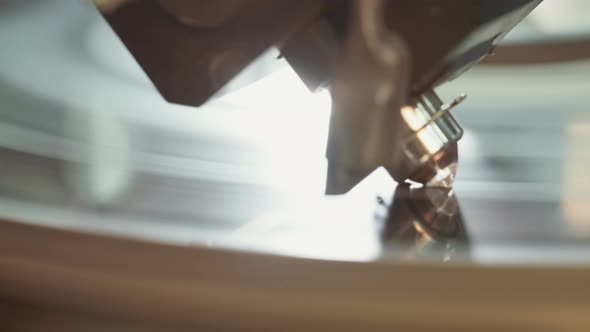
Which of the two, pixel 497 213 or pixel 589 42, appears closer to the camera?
pixel 497 213

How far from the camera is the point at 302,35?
331 millimetres

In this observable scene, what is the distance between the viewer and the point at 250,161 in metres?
0.46

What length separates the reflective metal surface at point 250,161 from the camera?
12.5 inches

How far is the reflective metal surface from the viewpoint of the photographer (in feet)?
1.04

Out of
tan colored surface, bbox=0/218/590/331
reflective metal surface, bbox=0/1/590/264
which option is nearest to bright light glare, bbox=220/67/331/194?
reflective metal surface, bbox=0/1/590/264

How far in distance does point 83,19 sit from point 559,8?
1.67 ft

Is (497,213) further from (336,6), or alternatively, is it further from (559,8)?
(559,8)

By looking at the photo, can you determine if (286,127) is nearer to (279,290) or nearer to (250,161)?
(250,161)

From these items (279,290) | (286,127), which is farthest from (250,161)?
(279,290)

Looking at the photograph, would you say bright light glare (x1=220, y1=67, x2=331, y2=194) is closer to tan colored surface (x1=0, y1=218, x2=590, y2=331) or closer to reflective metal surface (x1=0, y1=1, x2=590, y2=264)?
reflective metal surface (x1=0, y1=1, x2=590, y2=264)

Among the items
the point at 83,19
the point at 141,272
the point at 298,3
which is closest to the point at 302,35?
the point at 298,3

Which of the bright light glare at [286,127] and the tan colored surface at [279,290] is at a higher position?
the tan colored surface at [279,290]

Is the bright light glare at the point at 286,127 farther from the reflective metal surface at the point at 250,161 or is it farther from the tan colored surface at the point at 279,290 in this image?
the tan colored surface at the point at 279,290

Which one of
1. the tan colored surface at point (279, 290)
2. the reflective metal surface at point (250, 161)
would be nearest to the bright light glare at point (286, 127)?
the reflective metal surface at point (250, 161)
